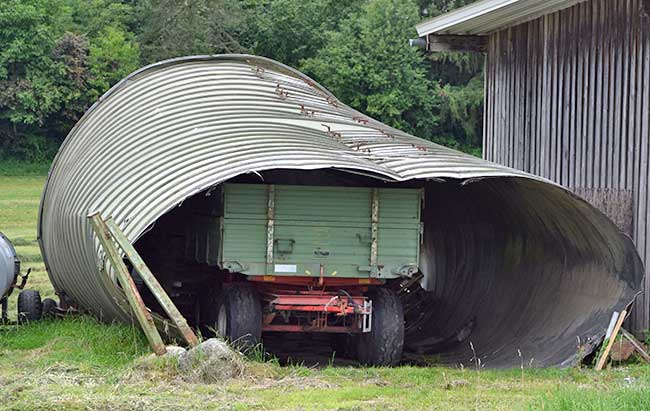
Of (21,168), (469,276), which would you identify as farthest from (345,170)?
(21,168)

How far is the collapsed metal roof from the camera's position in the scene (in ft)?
40.4

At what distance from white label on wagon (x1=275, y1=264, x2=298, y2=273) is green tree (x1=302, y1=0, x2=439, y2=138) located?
96.4ft

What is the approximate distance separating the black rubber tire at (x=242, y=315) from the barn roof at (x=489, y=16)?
5.16 metres

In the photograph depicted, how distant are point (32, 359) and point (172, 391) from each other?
273 cm

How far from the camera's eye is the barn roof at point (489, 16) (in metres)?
15.4

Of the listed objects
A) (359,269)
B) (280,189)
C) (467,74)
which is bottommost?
(359,269)

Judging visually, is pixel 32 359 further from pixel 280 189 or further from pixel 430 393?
pixel 430 393

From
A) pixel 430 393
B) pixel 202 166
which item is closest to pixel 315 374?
pixel 430 393

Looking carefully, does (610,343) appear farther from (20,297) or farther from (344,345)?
(20,297)

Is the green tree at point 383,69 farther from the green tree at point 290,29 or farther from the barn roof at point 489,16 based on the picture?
the barn roof at point 489,16

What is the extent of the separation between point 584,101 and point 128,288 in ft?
20.9

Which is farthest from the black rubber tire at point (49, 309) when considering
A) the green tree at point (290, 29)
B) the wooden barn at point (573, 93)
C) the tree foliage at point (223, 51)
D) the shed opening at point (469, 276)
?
the green tree at point (290, 29)

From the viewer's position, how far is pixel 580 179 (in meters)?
14.9

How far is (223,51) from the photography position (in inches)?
1736
